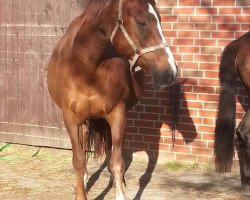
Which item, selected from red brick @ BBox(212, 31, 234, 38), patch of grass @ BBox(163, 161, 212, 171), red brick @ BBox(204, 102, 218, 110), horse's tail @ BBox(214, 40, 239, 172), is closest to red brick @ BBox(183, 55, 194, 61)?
red brick @ BBox(212, 31, 234, 38)

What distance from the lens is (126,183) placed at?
5094 millimetres

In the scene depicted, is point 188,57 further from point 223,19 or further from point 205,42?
point 223,19

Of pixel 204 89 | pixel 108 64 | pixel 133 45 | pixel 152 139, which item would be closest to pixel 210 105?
pixel 204 89

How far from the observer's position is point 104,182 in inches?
202

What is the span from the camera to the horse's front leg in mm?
3965

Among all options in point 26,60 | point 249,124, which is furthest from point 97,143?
point 26,60

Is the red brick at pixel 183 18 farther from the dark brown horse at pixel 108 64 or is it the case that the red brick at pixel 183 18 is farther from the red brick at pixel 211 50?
the dark brown horse at pixel 108 64

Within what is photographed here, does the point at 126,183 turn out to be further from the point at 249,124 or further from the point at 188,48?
the point at 188,48

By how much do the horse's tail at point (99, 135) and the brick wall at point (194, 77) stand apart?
3.32ft

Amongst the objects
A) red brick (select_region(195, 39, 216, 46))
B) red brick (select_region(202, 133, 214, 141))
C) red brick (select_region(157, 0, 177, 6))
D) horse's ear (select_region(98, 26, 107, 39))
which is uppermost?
red brick (select_region(157, 0, 177, 6))

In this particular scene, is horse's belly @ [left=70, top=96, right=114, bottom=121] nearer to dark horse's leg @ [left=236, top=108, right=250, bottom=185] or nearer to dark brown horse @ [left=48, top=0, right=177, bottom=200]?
dark brown horse @ [left=48, top=0, right=177, bottom=200]

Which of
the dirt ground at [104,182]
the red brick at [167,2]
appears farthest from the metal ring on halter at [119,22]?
the red brick at [167,2]

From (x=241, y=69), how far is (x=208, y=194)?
4.36ft

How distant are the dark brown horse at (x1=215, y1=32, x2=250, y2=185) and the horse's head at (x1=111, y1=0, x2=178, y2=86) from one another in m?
1.71
